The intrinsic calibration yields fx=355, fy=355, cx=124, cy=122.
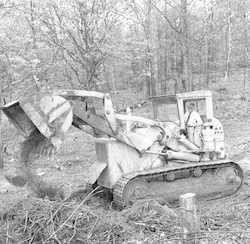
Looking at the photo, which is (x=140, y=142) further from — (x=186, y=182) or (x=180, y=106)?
(x=186, y=182)

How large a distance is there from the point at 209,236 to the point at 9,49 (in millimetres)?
13333

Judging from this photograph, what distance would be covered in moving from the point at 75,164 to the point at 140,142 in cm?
520

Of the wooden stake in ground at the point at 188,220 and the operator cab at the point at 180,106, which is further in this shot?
the operator cab at the point at 180,106

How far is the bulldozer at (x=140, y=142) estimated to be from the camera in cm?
557

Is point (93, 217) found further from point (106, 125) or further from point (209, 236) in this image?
point (106, 125)

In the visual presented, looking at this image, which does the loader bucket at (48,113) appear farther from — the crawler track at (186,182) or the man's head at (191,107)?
the man's head at (191,107)

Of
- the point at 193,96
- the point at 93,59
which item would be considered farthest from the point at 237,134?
the point at 193,96

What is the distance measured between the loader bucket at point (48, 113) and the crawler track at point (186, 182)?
1870 millimetres

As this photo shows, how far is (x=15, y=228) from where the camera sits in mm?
4465

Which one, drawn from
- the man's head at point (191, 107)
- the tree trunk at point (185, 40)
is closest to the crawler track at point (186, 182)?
the man's head at point (191, 107)

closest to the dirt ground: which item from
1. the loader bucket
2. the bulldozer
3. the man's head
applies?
the bulldozer

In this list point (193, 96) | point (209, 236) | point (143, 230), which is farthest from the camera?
point (193, 96)

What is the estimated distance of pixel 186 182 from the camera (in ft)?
25.2

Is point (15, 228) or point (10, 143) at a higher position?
point (15, 228)
